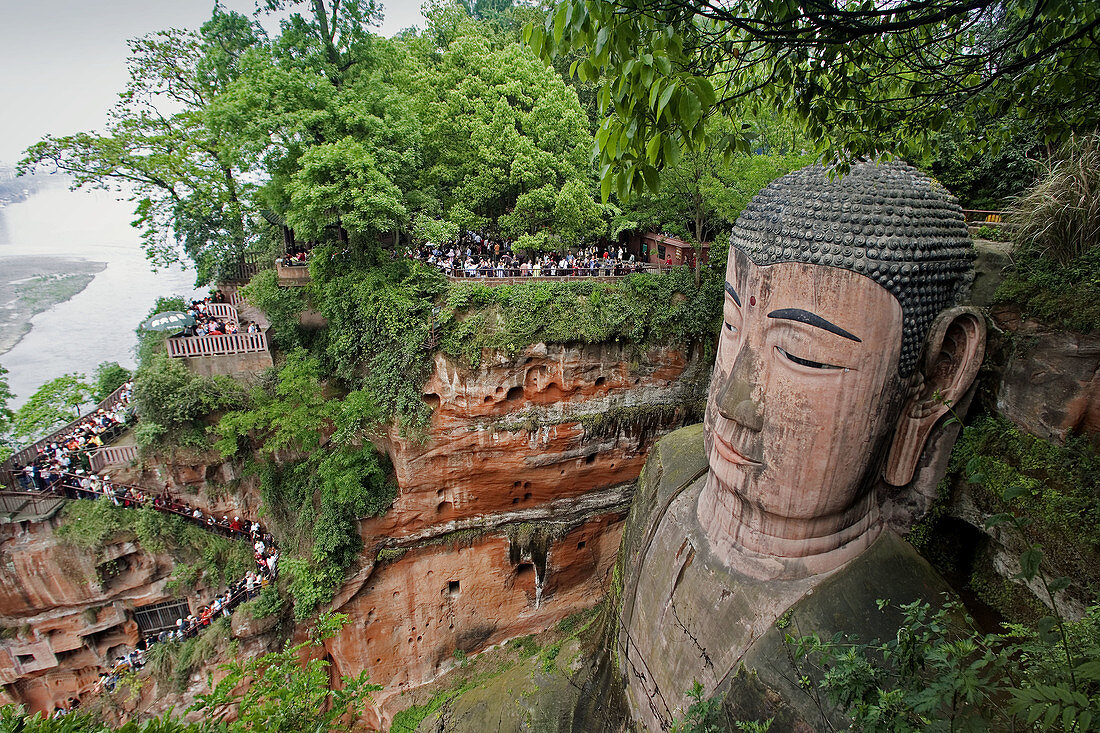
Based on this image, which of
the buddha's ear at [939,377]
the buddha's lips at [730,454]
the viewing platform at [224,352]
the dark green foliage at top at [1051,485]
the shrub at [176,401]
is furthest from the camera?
the viewing platform at [224,352]

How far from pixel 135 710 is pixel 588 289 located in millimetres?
13855

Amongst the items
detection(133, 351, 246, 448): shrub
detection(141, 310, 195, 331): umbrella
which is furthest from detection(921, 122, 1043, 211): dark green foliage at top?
detection(141, 310, 195, 331): umbrella

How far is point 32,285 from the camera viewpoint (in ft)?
123

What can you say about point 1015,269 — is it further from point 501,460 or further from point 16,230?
point 16,230

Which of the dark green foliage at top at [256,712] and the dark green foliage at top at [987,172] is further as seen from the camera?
the dark green foliage at top at [987,172]

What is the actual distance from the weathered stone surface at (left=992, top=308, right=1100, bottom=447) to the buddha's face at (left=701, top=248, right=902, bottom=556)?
0.91m

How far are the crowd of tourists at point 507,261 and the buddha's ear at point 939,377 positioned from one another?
26.7 feet

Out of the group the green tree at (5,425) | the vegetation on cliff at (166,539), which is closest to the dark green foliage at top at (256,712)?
the vegetation on cliff at (166,539)

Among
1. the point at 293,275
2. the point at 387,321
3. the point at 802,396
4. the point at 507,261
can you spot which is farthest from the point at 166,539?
the point at 802,396

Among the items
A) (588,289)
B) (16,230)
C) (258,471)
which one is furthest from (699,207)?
(16,230)

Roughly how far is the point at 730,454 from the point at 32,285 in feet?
161

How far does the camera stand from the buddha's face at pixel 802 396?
4.46m

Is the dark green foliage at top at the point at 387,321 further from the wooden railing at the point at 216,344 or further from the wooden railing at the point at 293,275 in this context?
the wooden railing at the point at 216,344

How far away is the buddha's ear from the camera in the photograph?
4.58 meters
